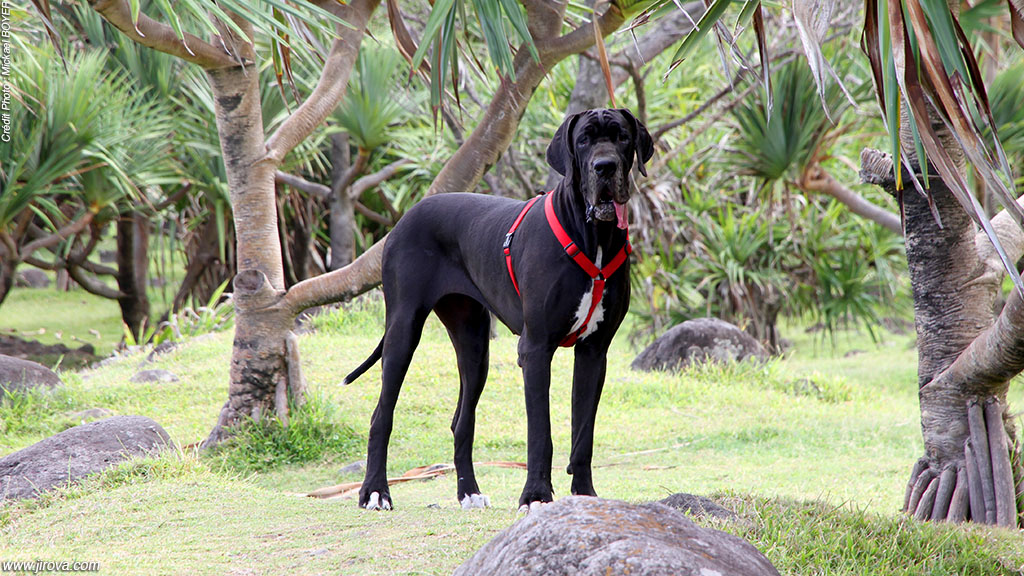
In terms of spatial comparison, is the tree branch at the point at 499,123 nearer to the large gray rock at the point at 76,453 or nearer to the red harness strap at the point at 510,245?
the red harness strap at the point at 510,245

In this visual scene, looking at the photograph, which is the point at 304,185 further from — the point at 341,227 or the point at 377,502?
the point at 377,502

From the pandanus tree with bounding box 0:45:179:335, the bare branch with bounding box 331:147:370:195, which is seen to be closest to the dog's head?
the pandanus tree with bounding box 0:45:179:335

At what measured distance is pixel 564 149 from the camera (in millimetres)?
3658

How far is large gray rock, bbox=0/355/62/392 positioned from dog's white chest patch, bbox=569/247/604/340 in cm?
516

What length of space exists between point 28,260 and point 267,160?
5509mm

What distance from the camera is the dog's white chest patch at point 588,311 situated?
12.0ft

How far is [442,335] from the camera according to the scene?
955 cm

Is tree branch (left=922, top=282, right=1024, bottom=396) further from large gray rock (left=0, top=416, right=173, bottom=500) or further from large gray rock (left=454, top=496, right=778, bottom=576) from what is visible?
large gray rock (left=0, top=416, right=173, bottom=500)

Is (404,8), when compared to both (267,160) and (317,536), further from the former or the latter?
(317,536)

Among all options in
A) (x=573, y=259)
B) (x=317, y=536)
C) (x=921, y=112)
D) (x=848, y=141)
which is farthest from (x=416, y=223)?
(x=848, y=141)

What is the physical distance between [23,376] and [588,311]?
5348 mm

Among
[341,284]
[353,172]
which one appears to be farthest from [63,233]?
[341,284]

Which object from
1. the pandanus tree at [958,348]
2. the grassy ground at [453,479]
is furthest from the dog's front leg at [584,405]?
the pandanus tree at [958,348]

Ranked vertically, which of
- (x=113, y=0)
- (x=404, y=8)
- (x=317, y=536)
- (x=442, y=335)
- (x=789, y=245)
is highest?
(x=404, y=8)
